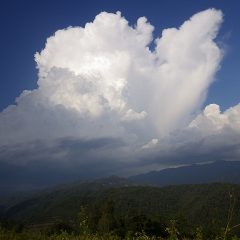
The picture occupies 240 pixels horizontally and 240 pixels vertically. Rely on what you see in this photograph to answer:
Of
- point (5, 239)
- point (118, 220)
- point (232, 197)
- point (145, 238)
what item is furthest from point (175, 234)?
point (118, 220)

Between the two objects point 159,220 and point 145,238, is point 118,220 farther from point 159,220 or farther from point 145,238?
point 145,238

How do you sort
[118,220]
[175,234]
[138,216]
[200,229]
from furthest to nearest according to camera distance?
[118,220], [138,216], [200,229], [175,234]

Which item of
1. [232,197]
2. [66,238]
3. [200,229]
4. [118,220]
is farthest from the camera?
[118,220]

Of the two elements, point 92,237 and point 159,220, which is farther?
point 159,220

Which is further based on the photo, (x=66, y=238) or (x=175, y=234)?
(x=66, y=238)

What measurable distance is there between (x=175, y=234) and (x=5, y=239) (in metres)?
4.41

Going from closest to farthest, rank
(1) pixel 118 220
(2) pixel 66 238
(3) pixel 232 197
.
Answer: (3) pixel 232 197, (2) pixel 66 238, (1) pixel 118 220

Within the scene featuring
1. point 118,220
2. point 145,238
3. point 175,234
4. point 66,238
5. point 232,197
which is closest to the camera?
point 232,197

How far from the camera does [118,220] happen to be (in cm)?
17775

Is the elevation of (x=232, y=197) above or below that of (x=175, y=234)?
above

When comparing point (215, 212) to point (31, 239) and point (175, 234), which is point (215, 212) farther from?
point (31, 239)

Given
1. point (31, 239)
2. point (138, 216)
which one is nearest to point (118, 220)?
point (138, 216)

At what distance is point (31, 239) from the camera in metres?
11.0

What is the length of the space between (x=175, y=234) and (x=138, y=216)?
162 meters
